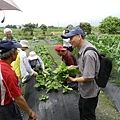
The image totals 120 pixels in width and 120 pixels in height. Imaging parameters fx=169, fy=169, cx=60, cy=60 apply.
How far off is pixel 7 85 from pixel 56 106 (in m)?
1.75

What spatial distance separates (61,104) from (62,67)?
2.74 ft

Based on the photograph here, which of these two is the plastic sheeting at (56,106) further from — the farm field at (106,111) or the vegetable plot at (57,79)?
the farm field at (106,111)

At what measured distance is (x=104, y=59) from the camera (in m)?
2.37

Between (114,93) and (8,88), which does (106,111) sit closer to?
(114,93)

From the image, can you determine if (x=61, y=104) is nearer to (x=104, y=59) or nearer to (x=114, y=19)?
(x=104, y=59)

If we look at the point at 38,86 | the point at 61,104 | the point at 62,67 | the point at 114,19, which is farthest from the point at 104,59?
the point at 114,19

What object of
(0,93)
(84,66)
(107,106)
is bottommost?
(107,106)

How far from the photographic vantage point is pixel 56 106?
11.5 feet

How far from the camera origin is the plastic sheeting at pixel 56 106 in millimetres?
3234

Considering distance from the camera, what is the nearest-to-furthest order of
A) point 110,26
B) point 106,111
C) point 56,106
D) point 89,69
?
1. point 89,69
2. point 56,106
3. point 106,111
4. point 110,26

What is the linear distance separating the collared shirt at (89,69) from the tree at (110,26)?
32360mm

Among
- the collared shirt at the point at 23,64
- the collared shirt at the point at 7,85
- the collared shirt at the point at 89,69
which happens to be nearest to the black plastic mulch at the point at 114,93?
the collared shirt at the point at 89,69

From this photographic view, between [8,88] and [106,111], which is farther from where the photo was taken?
[106,111]

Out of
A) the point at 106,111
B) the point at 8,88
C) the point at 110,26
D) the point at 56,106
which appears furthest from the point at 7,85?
the point at 110,26
